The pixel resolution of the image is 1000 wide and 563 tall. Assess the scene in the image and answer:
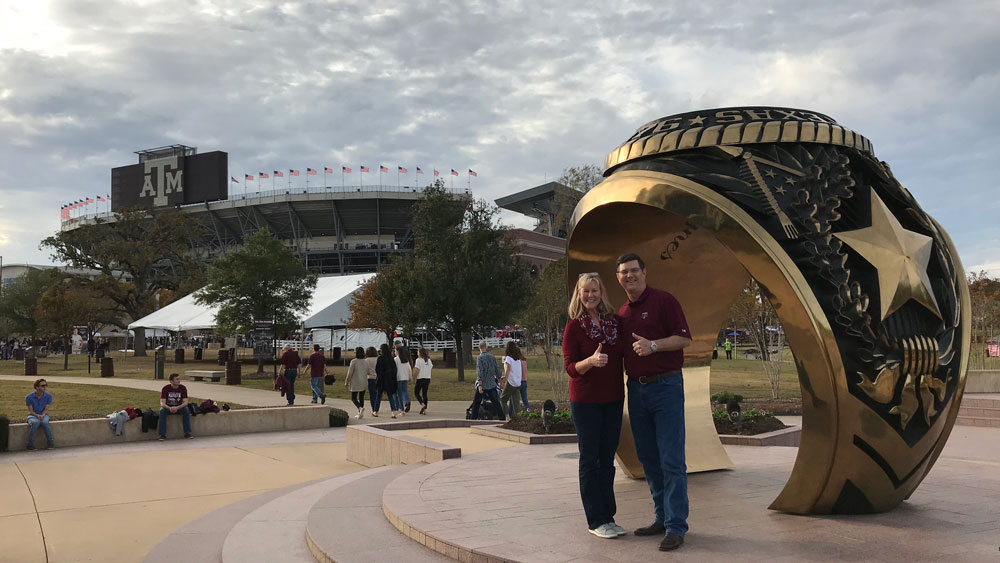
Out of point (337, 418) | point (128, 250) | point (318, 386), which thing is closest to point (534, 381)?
point (318, 386)

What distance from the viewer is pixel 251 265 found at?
113 feet

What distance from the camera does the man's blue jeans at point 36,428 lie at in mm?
12641

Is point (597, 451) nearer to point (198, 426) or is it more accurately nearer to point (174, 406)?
point (174, 406)

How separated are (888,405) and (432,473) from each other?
4447 millimetres

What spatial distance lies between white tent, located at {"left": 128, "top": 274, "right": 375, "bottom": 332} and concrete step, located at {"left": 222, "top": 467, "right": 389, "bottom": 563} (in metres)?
27.8

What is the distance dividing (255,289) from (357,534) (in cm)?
3039

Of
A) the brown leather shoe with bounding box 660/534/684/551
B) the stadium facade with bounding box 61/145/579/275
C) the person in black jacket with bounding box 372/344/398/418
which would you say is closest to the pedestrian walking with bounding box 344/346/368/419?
the person in black jacket with bounding box 372/344/398/418

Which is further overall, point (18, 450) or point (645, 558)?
point (18, 450)

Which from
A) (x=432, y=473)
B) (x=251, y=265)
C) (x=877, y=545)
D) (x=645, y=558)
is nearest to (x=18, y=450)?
(x=432, y=473)

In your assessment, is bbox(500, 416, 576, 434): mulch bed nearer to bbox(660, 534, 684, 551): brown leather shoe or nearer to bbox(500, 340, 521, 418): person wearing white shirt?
bbox(500, 340, 521, 418): person wearing white shirt

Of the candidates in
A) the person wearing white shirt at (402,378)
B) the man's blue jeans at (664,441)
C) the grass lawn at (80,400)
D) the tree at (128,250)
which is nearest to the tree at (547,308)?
the person wearing white shirt at (402,378)

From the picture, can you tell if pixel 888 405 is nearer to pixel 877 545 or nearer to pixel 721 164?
pixel 877 545

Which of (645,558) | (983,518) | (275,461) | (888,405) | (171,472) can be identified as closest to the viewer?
(645,558)

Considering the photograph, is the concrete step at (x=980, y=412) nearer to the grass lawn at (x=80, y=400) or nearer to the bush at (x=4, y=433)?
the grass lawn at (x=80, y=400)
